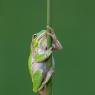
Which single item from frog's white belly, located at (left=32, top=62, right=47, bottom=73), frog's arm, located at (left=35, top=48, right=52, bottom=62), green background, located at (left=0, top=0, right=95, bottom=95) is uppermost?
green background, located at (left=0, top=0, right=95, bottom=95)

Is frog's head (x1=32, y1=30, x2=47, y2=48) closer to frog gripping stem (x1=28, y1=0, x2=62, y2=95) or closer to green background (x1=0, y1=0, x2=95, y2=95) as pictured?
frog gripping stem (x1=28, y1=0, x2=62, y2=95)

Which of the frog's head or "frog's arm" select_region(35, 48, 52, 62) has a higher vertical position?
the frog's head

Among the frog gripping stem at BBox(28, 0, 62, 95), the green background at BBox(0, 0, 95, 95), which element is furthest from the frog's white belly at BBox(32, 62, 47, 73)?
the green background at BBox(0, 0, 95, 95)

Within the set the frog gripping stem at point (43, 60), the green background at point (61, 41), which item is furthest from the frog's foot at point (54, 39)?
the green background at point (61, 41)

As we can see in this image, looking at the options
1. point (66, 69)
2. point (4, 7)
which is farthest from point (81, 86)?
point (4, 7)

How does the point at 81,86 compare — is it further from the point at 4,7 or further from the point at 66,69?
the point at 4,7

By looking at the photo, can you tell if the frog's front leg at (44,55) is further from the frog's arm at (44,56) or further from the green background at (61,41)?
the green background at (61,41)

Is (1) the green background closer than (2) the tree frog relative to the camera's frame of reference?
No
